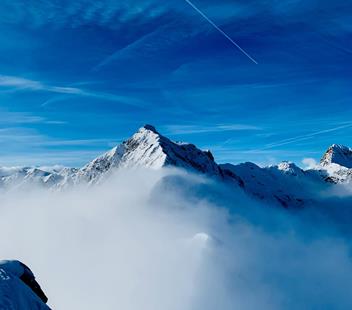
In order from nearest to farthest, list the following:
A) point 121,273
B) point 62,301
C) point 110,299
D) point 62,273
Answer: point 110,299 → point 62,301 → point 121,273 → point 62,273

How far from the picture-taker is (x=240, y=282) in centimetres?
16212

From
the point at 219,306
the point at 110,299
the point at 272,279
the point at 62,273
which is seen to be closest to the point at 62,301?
the point at 110,299

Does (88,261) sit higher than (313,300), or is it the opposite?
(88,261)

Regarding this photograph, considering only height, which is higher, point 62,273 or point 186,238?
point 186,238

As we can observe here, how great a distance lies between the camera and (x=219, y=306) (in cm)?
13050

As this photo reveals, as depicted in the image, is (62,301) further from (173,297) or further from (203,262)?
(203,262)

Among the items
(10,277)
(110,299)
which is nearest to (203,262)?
(110,299)

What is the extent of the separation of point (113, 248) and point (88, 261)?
12.0 m

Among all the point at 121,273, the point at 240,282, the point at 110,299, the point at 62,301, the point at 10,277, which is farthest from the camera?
the point at 240,282

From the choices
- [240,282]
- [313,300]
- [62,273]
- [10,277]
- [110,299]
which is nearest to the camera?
[10,277]

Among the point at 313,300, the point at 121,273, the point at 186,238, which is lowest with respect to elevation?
the point at 313,300

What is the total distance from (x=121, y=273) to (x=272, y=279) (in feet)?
244

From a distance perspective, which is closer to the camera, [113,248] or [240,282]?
[240,282]

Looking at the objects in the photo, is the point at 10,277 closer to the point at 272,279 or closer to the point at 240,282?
the point at 240,282
